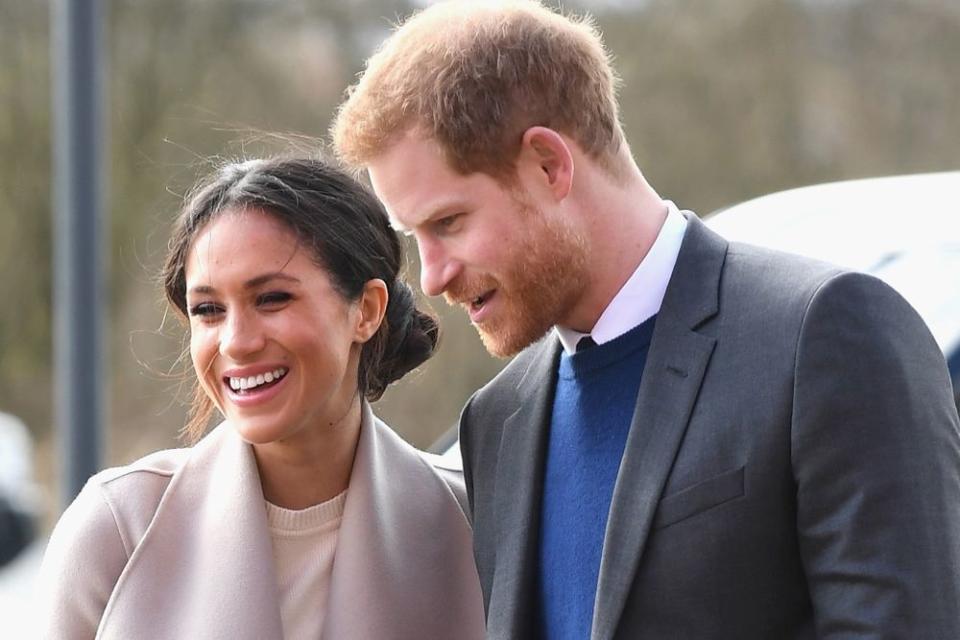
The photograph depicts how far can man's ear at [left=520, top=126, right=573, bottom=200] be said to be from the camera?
111 inches

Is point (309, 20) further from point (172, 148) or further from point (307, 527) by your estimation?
point (307, 527)

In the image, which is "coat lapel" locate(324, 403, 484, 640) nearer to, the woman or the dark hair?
the woman

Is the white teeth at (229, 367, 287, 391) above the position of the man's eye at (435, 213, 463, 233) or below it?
below

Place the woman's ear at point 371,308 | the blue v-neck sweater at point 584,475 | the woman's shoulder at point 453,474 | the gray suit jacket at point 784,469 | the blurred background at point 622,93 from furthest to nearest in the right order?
the blurred background at point 622,93, the woman's shoulder at point 453,474, the woman's ear at point 371,308, the blue v-neck sweater at point 584,475, the gray suit jacket at point 784,469

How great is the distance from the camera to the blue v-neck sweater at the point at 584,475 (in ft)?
9.05

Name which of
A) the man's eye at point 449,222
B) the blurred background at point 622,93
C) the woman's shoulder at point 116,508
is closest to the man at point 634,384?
the man's eye at point 449,222

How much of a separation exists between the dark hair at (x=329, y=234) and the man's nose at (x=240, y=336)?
210mm

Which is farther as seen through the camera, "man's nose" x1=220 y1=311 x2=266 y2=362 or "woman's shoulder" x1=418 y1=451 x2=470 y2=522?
"woman's shoulder" x1=418 y1=451 x2=470 y2=522

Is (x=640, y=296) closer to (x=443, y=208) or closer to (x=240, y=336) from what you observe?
(x=443, y=208)

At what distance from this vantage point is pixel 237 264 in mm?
3074

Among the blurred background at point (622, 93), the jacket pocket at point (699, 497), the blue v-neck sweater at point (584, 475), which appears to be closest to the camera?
the jacket pocket at point (699, 497)

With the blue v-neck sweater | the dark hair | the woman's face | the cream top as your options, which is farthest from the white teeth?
the blue v-neck sweater

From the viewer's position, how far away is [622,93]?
14773mm

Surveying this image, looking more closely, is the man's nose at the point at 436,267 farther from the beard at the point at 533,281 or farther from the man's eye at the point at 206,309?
the man's eye at the point at 206,309
